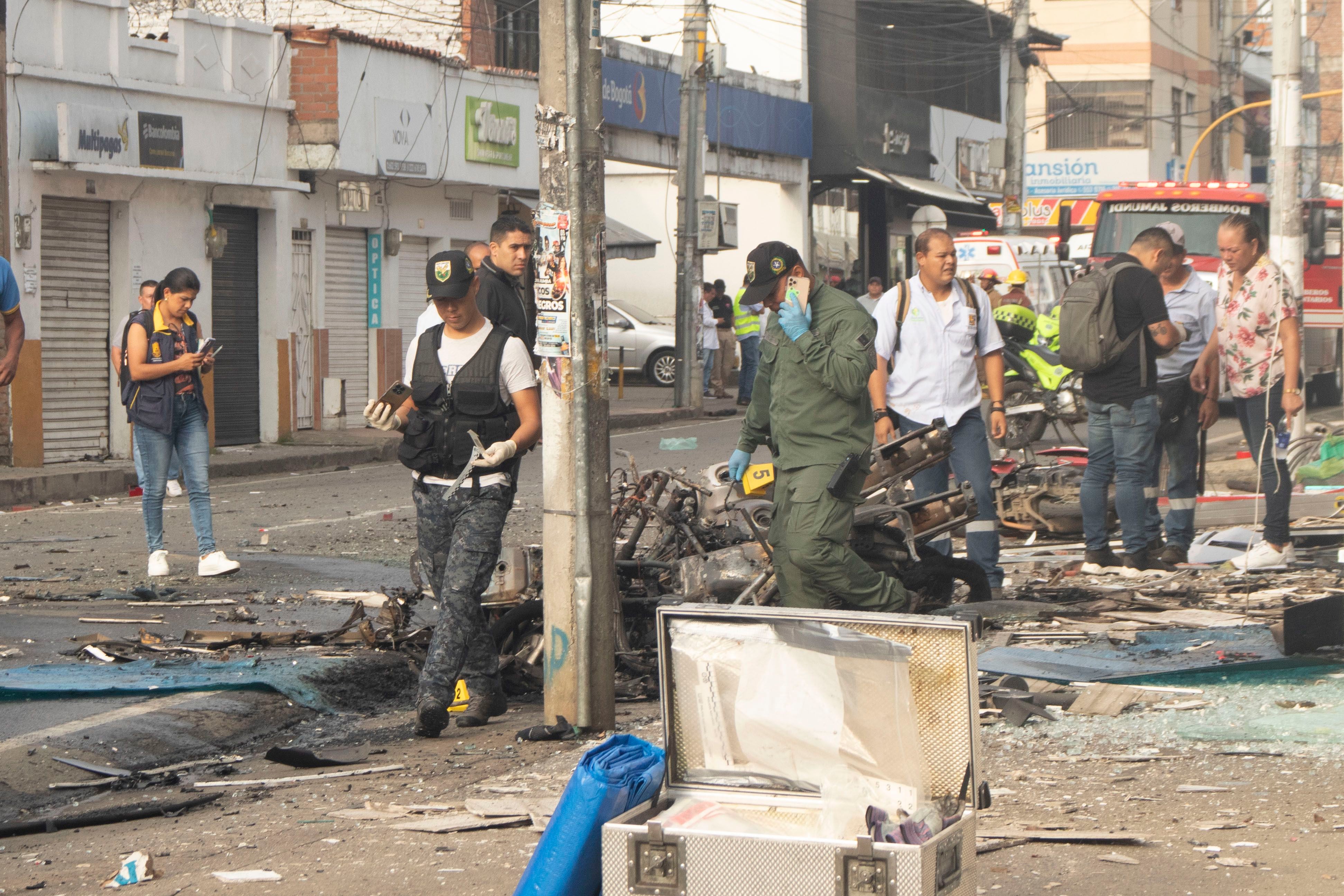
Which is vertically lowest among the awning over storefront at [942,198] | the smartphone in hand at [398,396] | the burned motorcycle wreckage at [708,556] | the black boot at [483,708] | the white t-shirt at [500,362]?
the black boot at [483,708]

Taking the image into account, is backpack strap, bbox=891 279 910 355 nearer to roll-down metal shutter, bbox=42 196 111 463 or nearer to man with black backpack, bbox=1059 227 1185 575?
→ man with black backpack, bbox=1059 227 1185 575

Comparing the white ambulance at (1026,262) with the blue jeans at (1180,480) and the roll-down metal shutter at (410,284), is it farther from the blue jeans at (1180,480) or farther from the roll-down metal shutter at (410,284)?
the blue jeans at (1180,480)

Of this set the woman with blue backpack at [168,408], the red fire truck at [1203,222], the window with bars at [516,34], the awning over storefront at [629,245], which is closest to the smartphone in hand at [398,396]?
the woman with blue backpack at [168,408]

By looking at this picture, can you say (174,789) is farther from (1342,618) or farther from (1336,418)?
(1336,418)

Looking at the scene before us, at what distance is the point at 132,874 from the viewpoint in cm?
443

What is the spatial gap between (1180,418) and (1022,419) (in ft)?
20.5

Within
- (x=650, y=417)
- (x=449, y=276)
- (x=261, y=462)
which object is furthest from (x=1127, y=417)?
(x=650, y=417)

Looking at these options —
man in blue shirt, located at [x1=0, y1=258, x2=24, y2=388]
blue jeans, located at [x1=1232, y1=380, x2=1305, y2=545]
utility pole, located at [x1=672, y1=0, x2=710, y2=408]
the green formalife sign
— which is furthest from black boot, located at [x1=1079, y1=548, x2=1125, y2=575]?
the green formalife sign

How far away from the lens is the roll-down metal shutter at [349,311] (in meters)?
21.9

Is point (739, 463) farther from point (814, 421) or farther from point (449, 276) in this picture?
point (449, 276)

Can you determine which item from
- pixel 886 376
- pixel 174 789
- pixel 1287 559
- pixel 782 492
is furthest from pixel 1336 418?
pixel 174 789

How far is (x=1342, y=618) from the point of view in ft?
22.7

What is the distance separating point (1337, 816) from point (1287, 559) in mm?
4852

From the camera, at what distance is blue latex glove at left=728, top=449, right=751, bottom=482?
6.91 meters
